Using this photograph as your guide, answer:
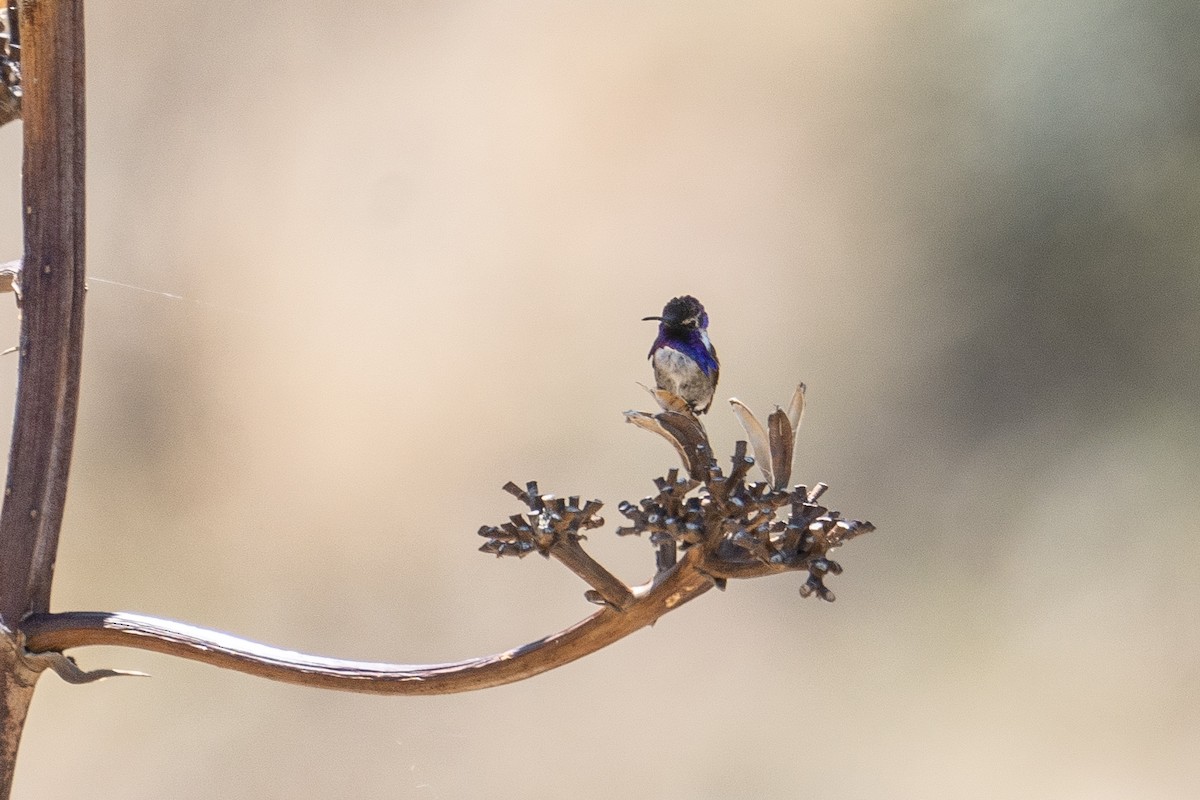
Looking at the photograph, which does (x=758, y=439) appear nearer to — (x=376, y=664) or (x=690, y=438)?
(x=690, y=438)

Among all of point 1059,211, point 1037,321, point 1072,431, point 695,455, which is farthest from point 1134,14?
point 695,455

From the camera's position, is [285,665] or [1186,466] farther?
[1186,466]

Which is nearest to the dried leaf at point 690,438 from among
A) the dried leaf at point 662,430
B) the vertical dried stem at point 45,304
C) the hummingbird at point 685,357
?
the dried leaf at point 662,430

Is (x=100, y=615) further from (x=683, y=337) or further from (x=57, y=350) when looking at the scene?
(x=683, y=337)

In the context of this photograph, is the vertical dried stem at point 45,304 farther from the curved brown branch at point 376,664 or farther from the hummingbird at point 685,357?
the hummingbird at point 685,357

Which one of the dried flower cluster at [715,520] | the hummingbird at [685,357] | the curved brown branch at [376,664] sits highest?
the hummingbird at [685,357]

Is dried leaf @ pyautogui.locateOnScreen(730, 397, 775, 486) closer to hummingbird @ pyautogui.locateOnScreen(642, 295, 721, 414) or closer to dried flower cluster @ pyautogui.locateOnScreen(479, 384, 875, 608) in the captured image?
dried flower cluster @ pyautogui.locateOnScreen(479, 384, 875, 608)
